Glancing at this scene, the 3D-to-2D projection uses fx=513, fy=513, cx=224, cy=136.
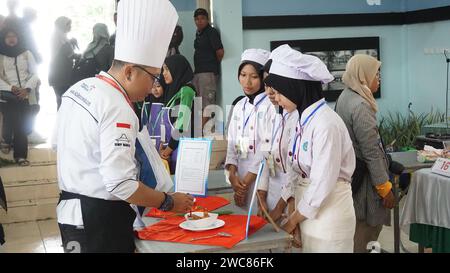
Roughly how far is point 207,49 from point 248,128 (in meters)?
3.78

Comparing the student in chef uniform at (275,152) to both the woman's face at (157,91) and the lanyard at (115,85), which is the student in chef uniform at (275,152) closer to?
the lanyard at (115,85)

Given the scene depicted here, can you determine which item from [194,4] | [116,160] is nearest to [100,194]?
[116,160]

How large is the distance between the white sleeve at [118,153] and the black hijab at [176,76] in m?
2.07

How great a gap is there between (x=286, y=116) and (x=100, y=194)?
3.86ft

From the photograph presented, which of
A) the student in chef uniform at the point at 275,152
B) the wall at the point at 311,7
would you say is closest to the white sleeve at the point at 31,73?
the wall at the point at 311,7

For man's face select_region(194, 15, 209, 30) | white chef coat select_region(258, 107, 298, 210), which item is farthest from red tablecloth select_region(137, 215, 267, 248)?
man's face select_region(194, 15, 209, 30)

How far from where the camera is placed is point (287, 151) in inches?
102

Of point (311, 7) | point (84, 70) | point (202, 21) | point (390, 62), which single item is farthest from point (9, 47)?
point (390, 62)

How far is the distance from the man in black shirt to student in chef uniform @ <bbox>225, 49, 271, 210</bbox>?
3.57 metres

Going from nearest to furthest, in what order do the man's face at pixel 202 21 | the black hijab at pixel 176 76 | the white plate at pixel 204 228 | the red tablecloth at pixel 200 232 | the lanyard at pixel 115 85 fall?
1. the lanyard at pixel 115 85
2. the red tablecloth at pixel 200 232
3. the white plate at pixel 204 228
4. the black hijab at pixel 176 76
5. the man's face at pixel 202 21

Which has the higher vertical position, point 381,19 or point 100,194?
point 381,19

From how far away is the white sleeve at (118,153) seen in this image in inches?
65.6
